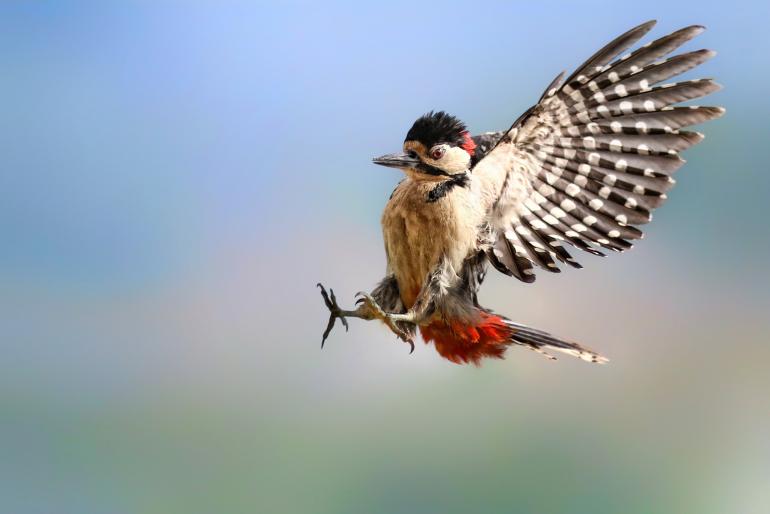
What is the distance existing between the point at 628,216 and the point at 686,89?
0.39 m

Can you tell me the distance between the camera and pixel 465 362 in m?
2.58

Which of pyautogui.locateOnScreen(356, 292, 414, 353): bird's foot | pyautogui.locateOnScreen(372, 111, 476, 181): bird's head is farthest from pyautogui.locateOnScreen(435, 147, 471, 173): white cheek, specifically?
pyautogui.locateOnScreen(356, 292, 414, 353): bird's foot

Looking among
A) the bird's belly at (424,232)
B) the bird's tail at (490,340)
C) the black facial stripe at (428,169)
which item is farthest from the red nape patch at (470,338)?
the black facial stripe at (428,169)

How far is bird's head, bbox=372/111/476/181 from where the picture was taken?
2.30 m

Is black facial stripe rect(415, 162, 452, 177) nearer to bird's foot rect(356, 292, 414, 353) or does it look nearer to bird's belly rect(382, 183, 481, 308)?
bird's belly rect(382, 183, 481, 308)

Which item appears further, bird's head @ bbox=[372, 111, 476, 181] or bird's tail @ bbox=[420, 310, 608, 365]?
bird's tail @ bbox=[420, 310, 608, 365]

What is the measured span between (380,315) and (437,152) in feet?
1.58

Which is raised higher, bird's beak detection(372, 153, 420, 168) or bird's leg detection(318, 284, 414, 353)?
bird's beak detection(372, 153, 420, 168)

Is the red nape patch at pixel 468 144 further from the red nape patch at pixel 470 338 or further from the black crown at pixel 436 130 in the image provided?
the red nape patch at pixel 470 338

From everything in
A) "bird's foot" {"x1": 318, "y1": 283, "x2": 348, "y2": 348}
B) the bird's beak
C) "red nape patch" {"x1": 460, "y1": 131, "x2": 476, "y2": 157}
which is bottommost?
"bird's foot" {"x1": 318, "y1": 283, "x2": 348, "y2": 348}

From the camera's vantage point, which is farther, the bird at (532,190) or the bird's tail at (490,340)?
the bird's tail at (490,340)

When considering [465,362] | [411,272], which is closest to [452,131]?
[411,272]

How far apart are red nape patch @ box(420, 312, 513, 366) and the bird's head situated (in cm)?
43

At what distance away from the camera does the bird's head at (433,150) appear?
2.30 m
